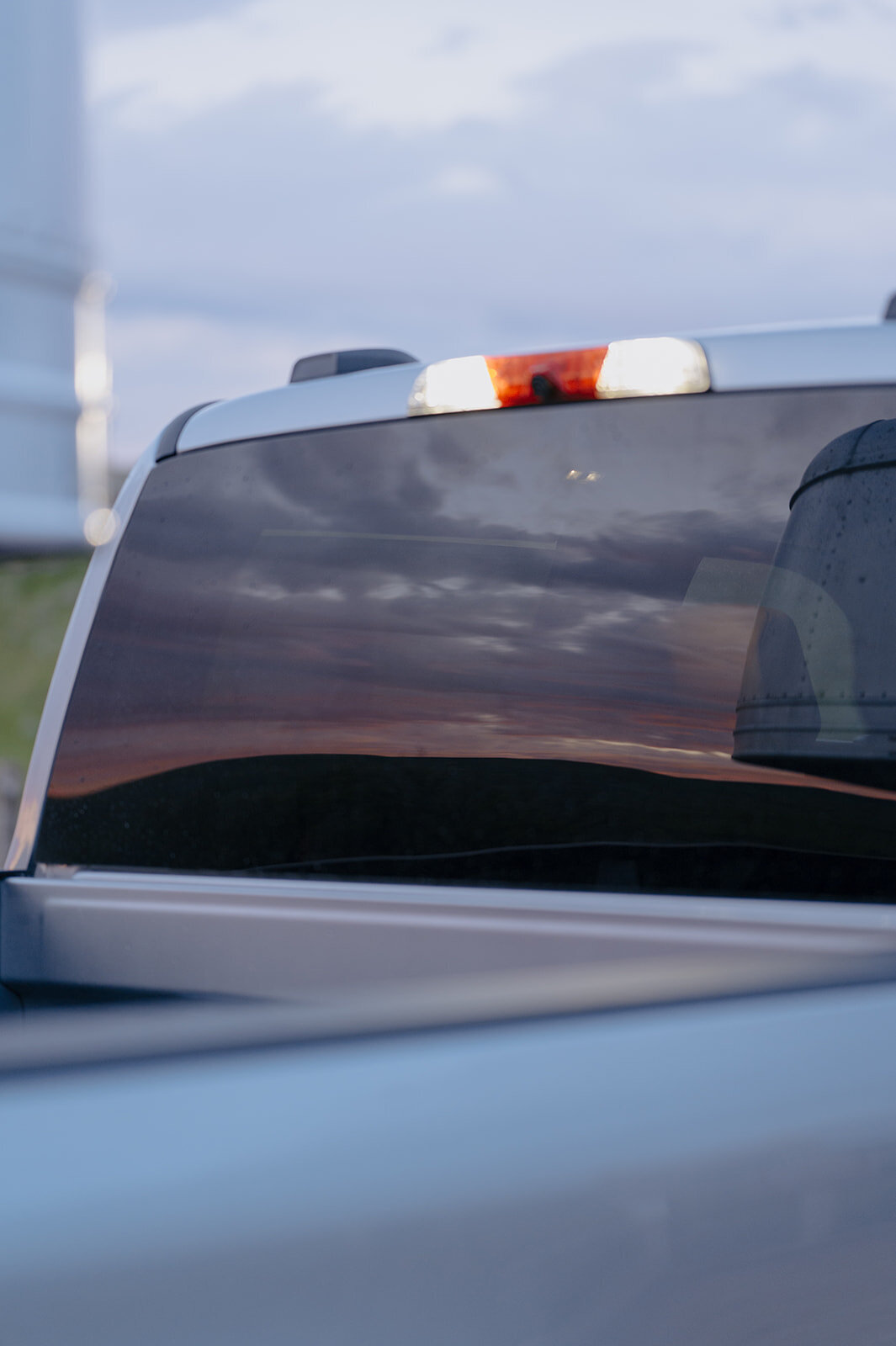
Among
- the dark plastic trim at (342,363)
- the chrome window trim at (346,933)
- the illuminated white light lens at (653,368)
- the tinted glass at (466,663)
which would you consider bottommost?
the chrome window trim at (346,933)

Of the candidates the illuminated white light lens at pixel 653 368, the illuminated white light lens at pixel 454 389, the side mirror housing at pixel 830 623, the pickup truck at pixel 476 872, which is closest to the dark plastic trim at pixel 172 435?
the pickup truck at pixel 476 872

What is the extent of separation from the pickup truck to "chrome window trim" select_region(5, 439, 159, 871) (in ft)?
0.04

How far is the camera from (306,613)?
2.48m

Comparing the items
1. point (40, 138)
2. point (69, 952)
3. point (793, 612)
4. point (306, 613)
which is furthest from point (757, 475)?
point (40, 138)

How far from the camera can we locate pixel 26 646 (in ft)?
89.7

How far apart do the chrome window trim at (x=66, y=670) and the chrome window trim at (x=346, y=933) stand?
111 millimetres

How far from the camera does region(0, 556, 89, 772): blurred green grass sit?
23.8 m

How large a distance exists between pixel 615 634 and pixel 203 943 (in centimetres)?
87

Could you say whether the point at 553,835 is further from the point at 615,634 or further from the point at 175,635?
the point at 175,635

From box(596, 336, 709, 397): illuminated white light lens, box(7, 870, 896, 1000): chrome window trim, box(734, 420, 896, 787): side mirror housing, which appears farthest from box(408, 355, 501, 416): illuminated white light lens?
box(7, 870, 896, 1000): chrome window trim

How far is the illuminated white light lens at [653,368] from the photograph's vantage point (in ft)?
7.00

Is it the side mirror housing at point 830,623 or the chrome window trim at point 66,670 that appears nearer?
the side mirror housing at point 830,623

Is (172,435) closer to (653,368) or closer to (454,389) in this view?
(454,389)

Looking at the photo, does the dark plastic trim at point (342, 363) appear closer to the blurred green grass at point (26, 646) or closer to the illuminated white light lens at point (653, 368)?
the illuminated white light lens at point (653, 368)
